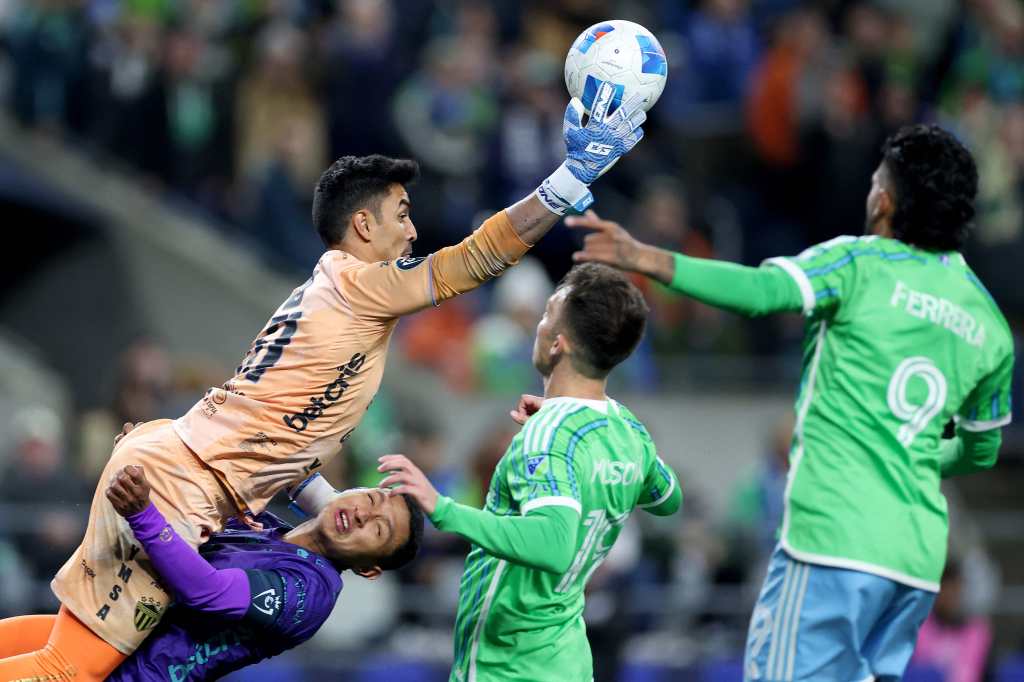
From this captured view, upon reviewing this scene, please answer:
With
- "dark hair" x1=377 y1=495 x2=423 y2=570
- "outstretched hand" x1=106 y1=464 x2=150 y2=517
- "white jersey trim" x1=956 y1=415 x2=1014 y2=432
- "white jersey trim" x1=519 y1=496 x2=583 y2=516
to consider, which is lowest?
"dark hair" x1=377 y1=495 x2=423 y2=570

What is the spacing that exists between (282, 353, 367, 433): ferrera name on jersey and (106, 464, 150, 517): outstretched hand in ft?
1.75

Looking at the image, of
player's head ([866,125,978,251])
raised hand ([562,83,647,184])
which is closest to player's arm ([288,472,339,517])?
raised hand ([562,83,647,184])

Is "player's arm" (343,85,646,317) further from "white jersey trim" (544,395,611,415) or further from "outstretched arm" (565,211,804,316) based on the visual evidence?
"white jersey trim" (544,395,611,415)

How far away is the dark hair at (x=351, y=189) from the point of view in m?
5.80

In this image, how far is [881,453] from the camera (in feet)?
18.9

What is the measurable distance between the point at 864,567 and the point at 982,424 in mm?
811

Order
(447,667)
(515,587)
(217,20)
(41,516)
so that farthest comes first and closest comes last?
(217,20), (41,516), (447,667), (515,587)

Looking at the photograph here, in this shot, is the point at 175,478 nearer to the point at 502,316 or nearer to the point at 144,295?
the point at 502,316

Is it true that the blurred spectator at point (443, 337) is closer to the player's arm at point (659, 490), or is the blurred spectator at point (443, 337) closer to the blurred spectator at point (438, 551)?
the blurred spectator at point (438, 551)

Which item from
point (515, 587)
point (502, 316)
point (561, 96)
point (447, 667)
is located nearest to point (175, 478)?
point (515, 587)

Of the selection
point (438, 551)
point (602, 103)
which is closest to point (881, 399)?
point (602, 103)

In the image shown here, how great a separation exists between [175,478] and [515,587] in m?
1.17

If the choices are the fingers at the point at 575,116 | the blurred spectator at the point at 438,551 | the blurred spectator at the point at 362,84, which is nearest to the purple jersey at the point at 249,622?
the fingers at the point at 575,116

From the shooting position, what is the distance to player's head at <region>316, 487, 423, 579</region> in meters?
5.79
